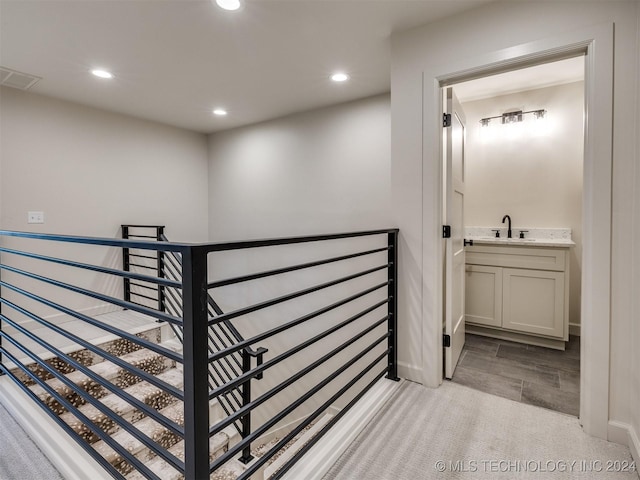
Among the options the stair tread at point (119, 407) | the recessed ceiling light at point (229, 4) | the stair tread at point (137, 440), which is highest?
the recessed ceiling light at point (229, 4)

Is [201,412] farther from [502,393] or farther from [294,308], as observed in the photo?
[294,308]

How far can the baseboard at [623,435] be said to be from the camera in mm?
1438

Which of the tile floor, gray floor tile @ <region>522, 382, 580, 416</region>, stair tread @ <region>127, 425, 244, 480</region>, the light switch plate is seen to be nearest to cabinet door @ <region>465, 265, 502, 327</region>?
the tile floor

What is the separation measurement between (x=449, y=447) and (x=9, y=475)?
6.21 feet

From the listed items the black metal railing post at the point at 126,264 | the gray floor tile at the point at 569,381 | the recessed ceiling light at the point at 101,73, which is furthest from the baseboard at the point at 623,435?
the black metal railing post at the point at 126,264

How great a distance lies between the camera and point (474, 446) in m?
1.52

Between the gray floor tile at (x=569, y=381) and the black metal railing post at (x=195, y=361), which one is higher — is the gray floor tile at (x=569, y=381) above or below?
below

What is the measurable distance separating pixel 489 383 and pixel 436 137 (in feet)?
5.53

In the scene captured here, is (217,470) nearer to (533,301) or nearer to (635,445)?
(635,445)

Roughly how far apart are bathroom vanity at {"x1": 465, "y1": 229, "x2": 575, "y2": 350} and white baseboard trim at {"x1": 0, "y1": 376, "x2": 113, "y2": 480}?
10.1ft

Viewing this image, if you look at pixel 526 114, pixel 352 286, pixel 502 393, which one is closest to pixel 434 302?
pixel 502 393

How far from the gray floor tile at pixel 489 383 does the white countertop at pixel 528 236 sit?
1.23 m

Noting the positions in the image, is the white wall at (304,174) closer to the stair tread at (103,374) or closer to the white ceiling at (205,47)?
the white ceiling at (205,47)

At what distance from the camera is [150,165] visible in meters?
3.99
